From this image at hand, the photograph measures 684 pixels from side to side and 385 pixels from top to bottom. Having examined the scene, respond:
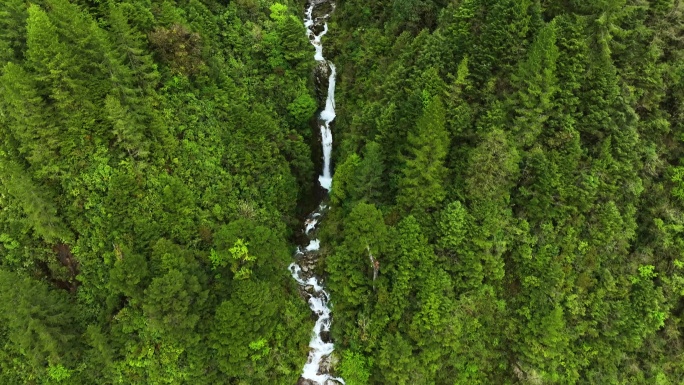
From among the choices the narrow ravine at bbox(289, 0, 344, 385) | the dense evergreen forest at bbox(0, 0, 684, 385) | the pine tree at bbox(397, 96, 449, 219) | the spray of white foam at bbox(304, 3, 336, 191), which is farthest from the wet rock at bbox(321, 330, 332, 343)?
the spray of white foam at bbox(304, 3, 336, 191)

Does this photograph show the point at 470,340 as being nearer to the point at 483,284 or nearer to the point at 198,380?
the point at 483,284

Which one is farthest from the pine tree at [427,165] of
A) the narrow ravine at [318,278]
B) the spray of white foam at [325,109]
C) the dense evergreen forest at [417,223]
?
the spray of white foam at [325,109]

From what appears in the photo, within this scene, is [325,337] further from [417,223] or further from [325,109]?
[325,109]

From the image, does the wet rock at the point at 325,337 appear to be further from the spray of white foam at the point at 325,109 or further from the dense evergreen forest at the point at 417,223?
the spray of white foam at the point at 325,109

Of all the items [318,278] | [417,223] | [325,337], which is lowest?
[325,337]

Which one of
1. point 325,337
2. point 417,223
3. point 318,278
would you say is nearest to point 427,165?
point 417,223

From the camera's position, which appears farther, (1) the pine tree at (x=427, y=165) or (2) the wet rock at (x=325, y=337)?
(2) the wet rock at (x=325, y=337)
